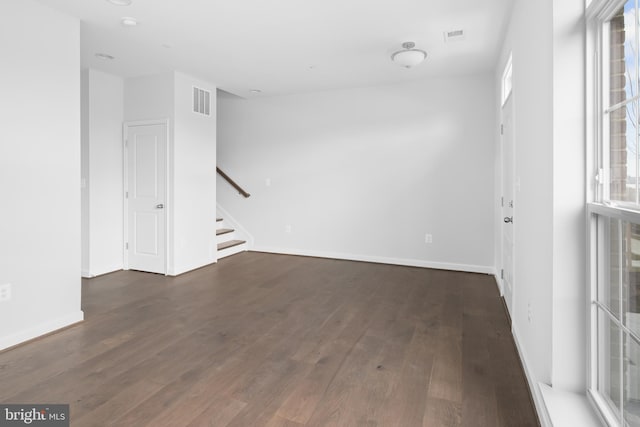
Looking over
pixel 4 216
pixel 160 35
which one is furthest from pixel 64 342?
pixel 160 35

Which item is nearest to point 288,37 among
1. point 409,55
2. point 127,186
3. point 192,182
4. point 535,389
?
point 409,55

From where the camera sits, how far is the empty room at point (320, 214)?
61.5 inches

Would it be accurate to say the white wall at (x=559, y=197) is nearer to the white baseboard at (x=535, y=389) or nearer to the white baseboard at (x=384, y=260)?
the white baseboard at (x=535, y=389)

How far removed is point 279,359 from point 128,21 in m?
3.09

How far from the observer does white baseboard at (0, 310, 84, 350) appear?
8.66ft

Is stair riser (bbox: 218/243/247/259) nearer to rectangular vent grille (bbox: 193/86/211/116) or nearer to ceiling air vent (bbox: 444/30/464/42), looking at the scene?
rectangular vent grille (bbox: 193/86/211/116)

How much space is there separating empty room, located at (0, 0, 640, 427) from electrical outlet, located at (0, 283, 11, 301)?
13 millimetres

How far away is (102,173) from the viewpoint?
4.66 meters

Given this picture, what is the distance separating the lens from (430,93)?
4953 mm

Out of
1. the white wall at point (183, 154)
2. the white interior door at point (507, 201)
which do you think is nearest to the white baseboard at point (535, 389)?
the white interior door at point (507, 201)

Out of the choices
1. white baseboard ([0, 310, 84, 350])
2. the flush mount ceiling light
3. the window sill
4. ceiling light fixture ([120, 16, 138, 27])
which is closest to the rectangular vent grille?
ceiling light fixture ([120, 16, 138, 27])

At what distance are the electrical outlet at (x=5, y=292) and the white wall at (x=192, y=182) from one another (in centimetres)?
199

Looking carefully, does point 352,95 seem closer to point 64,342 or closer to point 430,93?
point 430,93

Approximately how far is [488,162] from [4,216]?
5010 mm
